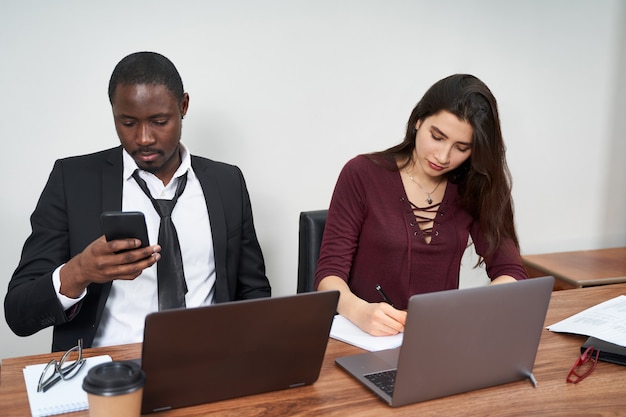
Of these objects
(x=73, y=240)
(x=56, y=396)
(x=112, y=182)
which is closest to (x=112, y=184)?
(x=112, y=182)

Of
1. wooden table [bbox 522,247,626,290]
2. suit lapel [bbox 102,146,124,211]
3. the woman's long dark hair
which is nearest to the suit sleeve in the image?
suit lapel [bbox 102,146,124,211]

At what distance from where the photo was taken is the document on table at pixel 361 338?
151cm

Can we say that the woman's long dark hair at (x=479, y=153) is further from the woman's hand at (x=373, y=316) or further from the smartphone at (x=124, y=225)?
the smartphone at (x=124, y=225)

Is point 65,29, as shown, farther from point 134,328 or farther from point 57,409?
point 57,409

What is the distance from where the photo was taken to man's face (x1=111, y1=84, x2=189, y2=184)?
1.69m

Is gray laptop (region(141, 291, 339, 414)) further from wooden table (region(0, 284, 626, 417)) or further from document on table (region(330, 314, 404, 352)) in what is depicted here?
document on table (region(330, 314, 404, 352))

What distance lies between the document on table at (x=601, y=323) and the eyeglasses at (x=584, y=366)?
75 millimetres

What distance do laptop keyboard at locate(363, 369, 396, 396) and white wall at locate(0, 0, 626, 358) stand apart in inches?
58.0

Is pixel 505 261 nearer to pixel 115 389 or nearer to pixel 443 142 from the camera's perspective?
pixel 443 142

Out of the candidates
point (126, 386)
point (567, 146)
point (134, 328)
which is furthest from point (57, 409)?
point (567, 146)

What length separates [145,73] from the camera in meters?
1.71

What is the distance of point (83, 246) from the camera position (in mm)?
1729

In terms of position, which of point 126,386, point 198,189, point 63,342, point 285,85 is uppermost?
point 285,85

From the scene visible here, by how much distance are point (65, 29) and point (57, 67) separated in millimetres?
132
